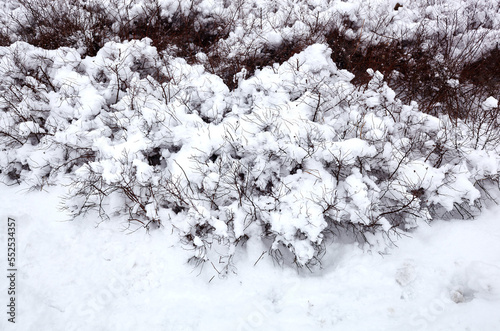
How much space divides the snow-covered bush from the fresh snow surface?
0.18 meters

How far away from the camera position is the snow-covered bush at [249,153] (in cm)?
272

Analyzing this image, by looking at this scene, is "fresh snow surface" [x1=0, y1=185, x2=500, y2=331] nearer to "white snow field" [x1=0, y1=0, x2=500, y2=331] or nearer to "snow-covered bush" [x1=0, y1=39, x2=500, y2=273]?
"white snow field" [x1=0, y1=0, x2=500, y2=331]

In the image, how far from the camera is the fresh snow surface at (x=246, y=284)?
2.35 m

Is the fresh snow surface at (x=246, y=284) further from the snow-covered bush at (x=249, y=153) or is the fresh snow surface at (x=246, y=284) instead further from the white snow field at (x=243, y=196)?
the snow-covered bush at (x=249, y=153)

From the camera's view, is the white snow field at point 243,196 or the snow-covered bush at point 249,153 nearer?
the white snow field at point 243,196

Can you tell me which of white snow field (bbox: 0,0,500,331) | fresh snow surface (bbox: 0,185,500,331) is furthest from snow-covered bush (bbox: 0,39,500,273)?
fresh snow surface (bbox: 0,185,500,331)

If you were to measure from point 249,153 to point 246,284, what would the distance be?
127 cm

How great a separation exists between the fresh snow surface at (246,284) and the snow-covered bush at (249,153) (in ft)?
0.60

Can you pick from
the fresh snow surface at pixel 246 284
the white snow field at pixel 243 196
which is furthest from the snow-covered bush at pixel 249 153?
the fresh snow surface at pixel 246 284

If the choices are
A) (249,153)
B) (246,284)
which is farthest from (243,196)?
(246,284)

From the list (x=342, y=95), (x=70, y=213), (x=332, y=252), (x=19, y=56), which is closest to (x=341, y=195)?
(x=332, y=252)

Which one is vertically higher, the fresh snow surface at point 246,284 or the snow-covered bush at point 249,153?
the snow-covered bush at point 249,153

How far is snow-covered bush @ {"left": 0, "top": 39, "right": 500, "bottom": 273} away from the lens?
2.72m

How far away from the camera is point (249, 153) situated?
2975 millimetres
